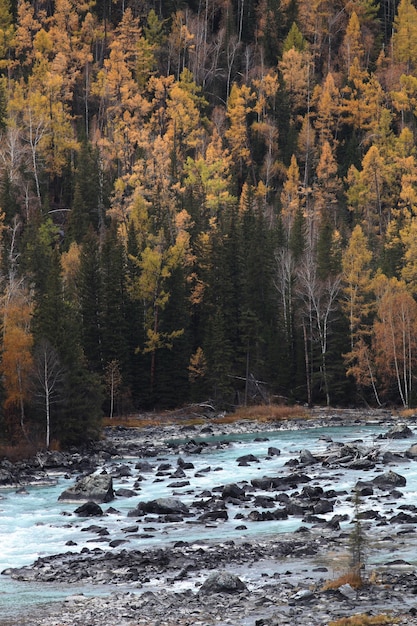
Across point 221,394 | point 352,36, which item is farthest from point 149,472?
point 352,36

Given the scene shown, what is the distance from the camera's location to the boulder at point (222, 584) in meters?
19.2

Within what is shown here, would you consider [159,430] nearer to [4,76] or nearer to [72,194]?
[72,194]

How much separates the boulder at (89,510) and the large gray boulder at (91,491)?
2.27 meters

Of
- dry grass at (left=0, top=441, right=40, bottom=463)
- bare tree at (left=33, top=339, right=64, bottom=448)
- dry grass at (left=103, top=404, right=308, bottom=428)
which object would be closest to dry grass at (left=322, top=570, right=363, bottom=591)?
dry grass at (left=0, top=441, right=40, bottom=463)

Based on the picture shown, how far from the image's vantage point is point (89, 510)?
29.5m

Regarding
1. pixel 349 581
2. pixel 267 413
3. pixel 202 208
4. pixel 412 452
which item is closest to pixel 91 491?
pixel 349 581

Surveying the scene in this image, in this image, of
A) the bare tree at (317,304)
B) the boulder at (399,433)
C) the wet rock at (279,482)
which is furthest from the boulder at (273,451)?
the bare tree at (317,304)

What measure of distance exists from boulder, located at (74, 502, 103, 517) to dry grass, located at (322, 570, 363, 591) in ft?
39.1

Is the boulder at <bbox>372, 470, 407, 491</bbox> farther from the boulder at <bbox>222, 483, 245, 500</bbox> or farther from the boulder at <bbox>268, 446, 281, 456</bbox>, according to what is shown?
the boulder at <bbox>268, 446, 281, 456</bbox>

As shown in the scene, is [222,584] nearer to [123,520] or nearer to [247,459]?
[123,520]

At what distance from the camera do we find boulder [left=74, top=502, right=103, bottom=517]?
96.5ft

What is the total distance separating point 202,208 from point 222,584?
6936cm

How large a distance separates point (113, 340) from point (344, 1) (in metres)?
111

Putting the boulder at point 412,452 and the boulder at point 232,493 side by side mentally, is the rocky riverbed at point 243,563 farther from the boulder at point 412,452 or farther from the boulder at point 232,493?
the boulder at point 412,452
